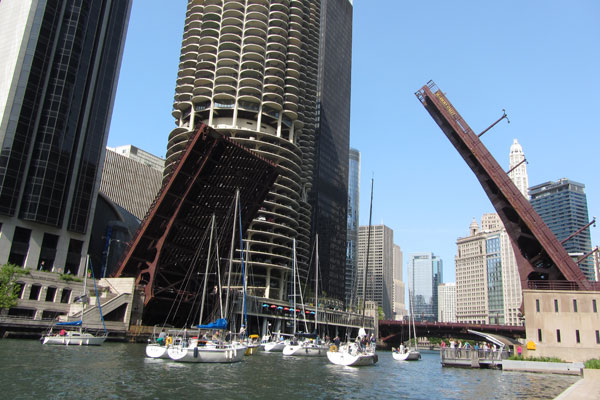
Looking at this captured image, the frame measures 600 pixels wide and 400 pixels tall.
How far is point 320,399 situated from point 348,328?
353 ft

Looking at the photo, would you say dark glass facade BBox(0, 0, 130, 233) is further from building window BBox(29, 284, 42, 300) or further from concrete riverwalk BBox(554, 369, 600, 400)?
concrete riverwalk BBox(554, 369, 600, 400)

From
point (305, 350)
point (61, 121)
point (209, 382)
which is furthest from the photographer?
point (61, 121)

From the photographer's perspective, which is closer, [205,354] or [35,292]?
[205,354]

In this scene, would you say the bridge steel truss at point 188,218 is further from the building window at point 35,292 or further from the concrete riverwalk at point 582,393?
the concrete riverwalk at point 582,393

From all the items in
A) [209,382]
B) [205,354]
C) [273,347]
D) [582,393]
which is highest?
[582,393]

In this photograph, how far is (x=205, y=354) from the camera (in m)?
38.1

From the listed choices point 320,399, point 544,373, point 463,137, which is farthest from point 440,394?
point 463,137

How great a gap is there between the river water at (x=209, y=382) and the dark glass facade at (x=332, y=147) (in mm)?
118027

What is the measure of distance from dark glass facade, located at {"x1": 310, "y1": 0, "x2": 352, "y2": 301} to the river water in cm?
11803

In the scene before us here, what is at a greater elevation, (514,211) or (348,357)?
(514,211)

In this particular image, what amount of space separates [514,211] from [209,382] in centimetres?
3540

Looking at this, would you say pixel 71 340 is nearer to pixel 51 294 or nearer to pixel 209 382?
pixel 51 294

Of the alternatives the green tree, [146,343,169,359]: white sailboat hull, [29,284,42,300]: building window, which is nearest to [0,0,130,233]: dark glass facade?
[29,284,42,300]: building window

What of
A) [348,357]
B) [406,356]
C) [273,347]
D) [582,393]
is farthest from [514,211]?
[582,393]
